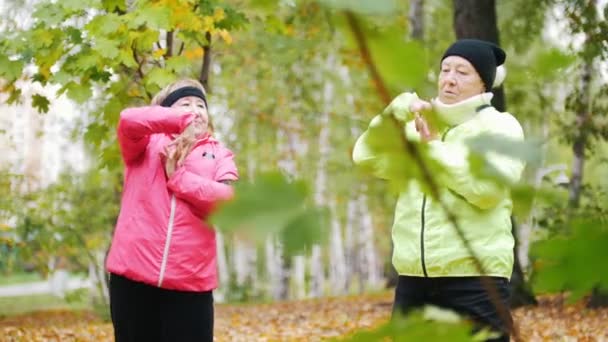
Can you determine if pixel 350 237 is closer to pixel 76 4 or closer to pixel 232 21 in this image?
pixel 232 21

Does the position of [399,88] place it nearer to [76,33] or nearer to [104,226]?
[76,33]

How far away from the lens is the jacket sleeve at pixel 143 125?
403 centimetres

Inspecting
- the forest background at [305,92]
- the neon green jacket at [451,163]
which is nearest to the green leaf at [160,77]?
the forest background at [305,92]

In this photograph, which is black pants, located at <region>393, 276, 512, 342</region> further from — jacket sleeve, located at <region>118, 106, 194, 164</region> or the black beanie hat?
jacket sleeve, located at <region>118, 106, 194, 164</region>

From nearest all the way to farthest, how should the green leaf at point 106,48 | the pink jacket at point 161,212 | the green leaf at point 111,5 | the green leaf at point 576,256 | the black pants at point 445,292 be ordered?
the green leaf at point 576,256 → the black pants at point 445,292 → the pink jacket at point 161,212 → the green leaf at point 106,48 → the green leaf at point 111,5

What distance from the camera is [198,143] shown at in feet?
13.6

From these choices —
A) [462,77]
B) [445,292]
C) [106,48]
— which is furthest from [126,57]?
[445,292]

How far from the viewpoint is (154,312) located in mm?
4117

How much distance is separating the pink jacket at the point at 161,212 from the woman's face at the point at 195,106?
0.40ft

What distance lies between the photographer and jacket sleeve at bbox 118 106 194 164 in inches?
159

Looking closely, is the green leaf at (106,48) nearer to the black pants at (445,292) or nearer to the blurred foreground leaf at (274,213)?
the black pants at (445,292)

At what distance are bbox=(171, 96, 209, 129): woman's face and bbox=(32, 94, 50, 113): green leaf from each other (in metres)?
2.22

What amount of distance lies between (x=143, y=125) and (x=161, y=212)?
42cm

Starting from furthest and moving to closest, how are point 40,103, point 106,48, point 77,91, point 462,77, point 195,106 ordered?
point 40,103
point 77,91
point 106,48
point 195,106
point 462,77
